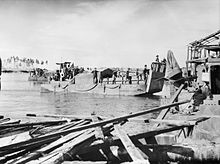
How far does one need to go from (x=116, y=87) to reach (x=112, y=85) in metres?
1.18

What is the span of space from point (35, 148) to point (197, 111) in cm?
533

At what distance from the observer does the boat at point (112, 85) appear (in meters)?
38.9

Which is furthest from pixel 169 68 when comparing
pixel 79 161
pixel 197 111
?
pixel 79 161

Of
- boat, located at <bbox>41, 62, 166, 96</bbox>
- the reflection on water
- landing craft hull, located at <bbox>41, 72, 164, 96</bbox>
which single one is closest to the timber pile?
the reflection on water

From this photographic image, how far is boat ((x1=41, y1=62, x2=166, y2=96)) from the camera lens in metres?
38.9

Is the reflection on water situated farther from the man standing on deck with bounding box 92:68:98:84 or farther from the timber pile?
the timber pile

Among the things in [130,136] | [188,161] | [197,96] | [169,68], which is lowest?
[188,161]

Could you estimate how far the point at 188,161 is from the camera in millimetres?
5555

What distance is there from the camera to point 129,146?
516 centimetres

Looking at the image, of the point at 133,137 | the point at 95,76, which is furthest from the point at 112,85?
the point at 133,137

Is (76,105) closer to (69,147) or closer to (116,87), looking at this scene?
(116,87)

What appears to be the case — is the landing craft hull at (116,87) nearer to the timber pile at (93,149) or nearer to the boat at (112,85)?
the boat at (112,85)

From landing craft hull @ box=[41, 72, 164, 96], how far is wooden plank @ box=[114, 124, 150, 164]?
105ft

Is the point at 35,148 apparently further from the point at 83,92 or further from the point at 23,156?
the point at 83,92
